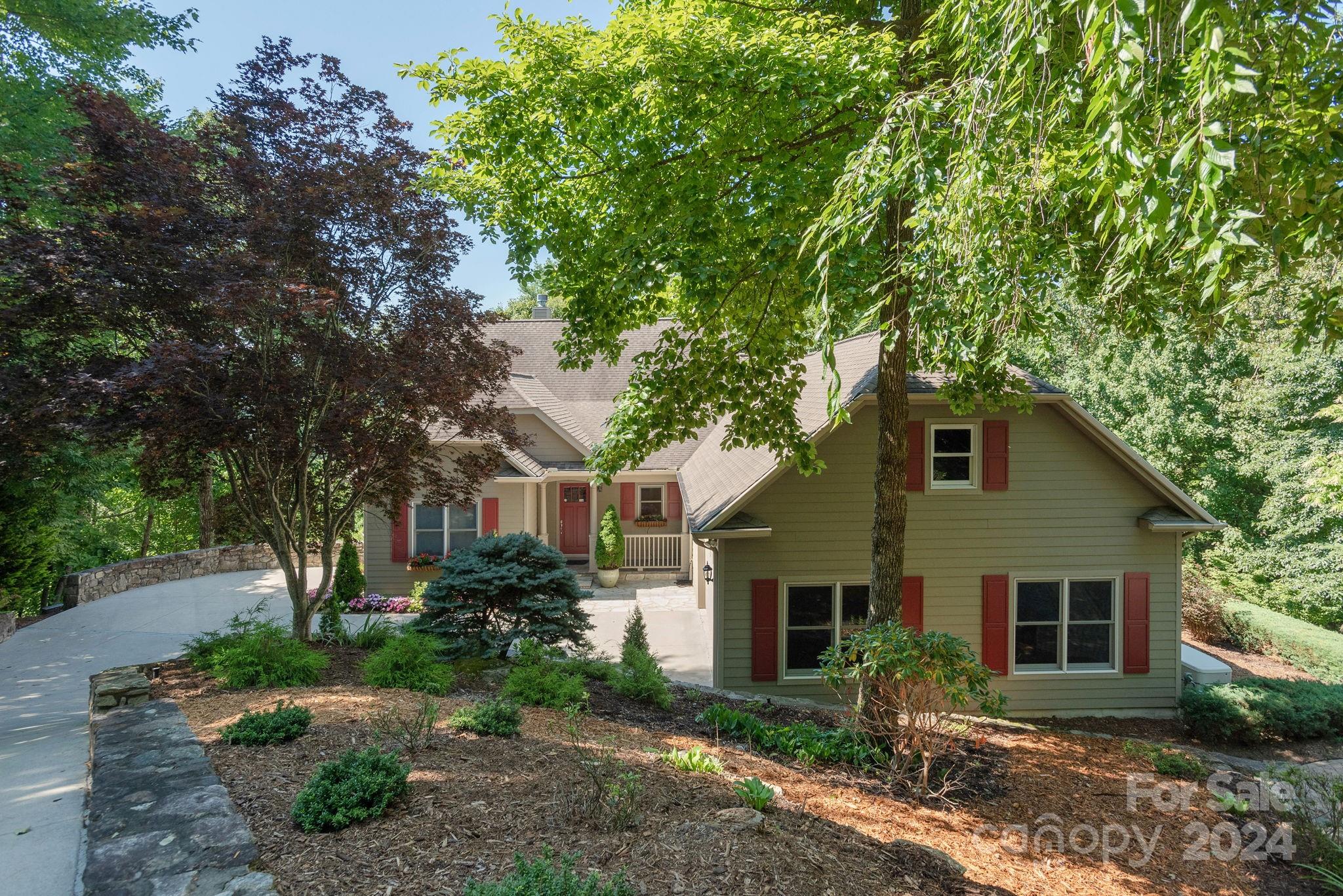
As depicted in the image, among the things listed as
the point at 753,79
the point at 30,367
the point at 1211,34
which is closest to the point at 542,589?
the point at 30,367

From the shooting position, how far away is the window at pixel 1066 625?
10422mm

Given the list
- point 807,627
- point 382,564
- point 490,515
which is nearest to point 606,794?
point 807,627

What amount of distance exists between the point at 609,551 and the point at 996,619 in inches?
347

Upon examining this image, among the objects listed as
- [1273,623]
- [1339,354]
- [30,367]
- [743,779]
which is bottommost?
[1273,623]


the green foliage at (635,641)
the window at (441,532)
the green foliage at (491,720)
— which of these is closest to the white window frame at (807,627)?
the green foliage at (635,641)

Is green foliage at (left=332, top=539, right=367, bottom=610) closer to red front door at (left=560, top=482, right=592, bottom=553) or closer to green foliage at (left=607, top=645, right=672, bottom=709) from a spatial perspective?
red front door at (left=560, top=482, right=592, bottom=553)

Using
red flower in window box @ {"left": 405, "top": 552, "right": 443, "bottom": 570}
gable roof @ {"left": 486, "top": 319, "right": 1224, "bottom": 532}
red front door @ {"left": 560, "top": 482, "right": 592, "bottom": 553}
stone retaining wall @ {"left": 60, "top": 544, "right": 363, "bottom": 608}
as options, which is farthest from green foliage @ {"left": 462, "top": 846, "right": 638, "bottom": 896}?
red front door @ {"left": 560, "top": 482, "right": 592, "bottom": 553}

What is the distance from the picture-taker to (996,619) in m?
10.3

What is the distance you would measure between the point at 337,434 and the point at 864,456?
701 cm

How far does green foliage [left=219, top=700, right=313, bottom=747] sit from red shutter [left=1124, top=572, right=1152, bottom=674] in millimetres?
11087

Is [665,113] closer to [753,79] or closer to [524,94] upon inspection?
[753,79]

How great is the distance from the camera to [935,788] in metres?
6.07

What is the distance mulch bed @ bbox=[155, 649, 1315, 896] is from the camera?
10.8 ft

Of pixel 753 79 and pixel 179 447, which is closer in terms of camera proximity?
pixel 753 79
